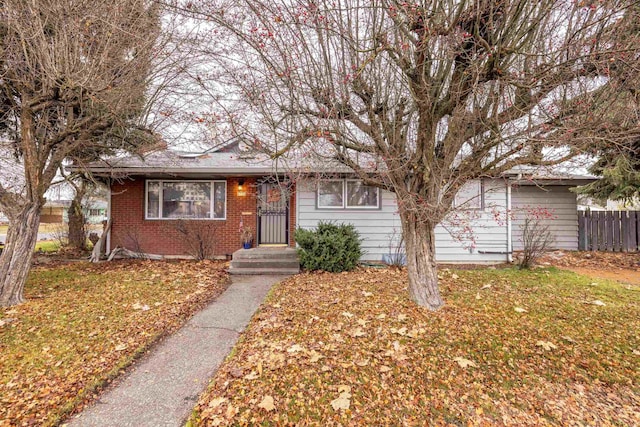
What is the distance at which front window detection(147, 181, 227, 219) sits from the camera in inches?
357

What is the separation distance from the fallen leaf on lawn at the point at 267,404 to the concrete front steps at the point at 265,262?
484 centimetres

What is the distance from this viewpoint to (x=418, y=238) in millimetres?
4270

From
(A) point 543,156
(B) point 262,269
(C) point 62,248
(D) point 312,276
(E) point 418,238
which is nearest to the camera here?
(A) point 543,156

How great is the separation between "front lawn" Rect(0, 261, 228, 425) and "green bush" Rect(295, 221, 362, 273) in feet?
6.64

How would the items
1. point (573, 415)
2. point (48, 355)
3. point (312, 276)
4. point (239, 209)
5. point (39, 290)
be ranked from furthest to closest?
point (239, 209), point (312, 276), point (39, 290), point (48, 355), point (573, 415)

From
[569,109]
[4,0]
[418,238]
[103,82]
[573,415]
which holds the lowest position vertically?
[573,415]

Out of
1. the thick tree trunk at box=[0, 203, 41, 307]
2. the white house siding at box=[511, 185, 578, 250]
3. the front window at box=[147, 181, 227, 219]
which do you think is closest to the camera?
the thick tree trunk at box=[0, 203, 41, 307]

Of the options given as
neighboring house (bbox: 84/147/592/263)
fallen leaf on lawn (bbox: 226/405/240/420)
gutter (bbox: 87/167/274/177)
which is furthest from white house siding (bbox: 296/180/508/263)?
fallen leaf on lawn (bbox: 226/405/240/420)

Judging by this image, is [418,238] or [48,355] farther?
[418,238]

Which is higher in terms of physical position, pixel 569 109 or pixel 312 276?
pixel 569 109

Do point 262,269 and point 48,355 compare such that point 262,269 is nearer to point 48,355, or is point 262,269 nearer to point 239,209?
point 239,209

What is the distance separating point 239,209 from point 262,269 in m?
2.61

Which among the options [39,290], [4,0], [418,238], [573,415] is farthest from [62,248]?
[573,415]

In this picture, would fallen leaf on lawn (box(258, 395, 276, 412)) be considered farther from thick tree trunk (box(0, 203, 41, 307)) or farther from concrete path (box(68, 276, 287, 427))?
thick tree trunk (box(0, 203, 41, 307))
